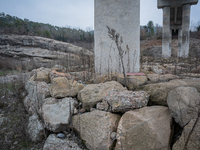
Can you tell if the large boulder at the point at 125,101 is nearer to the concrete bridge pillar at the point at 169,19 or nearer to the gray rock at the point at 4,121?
the gray rock at the point at 4,121

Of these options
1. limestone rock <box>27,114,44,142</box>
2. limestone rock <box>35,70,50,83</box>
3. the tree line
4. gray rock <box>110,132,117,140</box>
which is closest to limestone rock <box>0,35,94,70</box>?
the tree line

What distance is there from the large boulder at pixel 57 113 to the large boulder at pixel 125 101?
61 centimetres

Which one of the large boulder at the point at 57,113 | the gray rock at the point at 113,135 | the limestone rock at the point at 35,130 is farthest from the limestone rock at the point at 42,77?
the gray rock at the point at 113,135

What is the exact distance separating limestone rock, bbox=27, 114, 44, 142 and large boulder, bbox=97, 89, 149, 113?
3.55 feet

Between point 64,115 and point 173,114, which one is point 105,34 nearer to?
point 64,115

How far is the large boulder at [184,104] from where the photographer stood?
1.34 metres

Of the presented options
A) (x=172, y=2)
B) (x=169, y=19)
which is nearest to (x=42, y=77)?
(x=169, y=19)

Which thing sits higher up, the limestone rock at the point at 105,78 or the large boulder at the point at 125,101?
the limestone rock at the point at 105,78

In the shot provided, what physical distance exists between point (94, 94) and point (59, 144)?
3.05 ft

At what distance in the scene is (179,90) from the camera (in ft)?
5.04

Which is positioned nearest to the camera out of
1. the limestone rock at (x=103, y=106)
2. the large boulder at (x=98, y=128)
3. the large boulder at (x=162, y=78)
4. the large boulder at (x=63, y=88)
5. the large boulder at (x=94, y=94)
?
the large boulder at (x=98, y=128)

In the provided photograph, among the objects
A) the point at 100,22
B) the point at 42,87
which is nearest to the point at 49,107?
the point at 42,87

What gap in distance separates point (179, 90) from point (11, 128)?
9.65 feet

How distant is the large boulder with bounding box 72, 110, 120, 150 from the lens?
1558 millimetres
